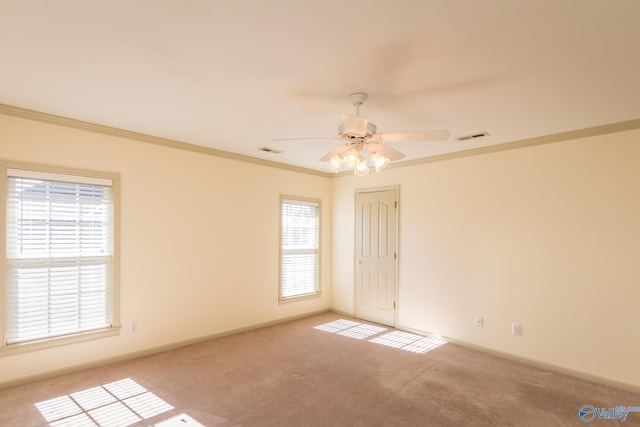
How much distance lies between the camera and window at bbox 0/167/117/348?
9.98 ft

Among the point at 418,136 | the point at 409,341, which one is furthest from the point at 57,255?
the point at 409,341

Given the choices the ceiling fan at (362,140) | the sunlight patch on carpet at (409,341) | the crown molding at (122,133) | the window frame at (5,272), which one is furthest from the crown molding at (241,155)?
the sunlight patch on carpet at (409,341)

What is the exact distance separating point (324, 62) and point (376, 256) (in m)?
3.66

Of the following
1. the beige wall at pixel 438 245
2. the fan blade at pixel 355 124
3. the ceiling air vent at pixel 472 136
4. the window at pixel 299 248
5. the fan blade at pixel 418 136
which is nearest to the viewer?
the fan blade at pixel 355 124

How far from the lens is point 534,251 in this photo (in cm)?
376

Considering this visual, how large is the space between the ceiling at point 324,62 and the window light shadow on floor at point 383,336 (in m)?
2.69

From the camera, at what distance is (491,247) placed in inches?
161

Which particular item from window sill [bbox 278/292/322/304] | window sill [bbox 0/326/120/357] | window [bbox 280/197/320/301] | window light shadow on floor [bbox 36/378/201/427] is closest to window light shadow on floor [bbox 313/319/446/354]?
window sill [bbox 278/292/322/304]

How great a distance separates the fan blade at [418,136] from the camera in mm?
2408

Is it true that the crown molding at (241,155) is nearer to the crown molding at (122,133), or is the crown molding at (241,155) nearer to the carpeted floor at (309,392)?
the crown molding at (122,133)

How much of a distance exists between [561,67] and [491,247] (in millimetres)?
2417

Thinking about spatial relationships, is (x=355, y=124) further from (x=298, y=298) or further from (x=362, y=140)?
(x=298, y=298)

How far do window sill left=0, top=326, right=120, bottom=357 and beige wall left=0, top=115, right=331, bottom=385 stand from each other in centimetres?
6

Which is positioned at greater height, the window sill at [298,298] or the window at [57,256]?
the window at [57,256]
